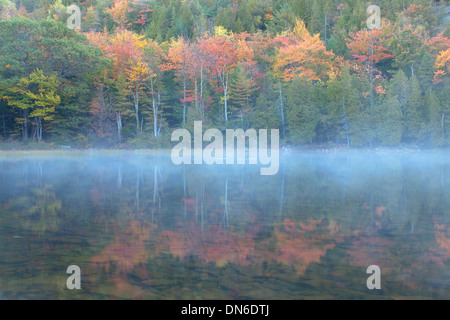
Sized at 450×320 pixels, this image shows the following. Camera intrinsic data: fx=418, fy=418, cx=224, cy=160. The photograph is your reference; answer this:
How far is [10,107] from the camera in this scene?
29797mm

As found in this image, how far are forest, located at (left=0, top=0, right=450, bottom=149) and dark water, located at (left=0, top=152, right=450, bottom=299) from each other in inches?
698

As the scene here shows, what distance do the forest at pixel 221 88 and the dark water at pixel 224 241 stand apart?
17739 millimetres

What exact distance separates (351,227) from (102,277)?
4.25 m

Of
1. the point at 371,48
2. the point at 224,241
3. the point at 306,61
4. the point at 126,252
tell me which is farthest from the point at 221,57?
A: the point at 126,252

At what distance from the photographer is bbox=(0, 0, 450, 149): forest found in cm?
2739

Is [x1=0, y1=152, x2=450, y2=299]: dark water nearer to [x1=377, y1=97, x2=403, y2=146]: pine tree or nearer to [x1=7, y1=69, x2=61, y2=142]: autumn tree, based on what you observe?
[x1=7, y1=69, x2=61, y2=142]: autumn tree

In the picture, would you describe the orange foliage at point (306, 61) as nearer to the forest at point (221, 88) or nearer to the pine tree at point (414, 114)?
the forest at point (221, 88)

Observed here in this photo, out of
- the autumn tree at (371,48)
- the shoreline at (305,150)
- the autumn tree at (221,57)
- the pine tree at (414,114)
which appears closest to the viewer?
the shoreline at (305,150)

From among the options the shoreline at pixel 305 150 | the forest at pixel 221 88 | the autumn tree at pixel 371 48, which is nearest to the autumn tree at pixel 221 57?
the forest at pixel 221 88

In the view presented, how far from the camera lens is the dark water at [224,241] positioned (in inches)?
177

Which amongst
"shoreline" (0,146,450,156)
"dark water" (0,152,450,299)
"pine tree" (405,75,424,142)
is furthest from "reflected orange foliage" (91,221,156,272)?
"pine tree" (405,75,424,142)

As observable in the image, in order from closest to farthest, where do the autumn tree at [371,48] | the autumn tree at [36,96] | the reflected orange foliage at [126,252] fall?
the reflected orange foliage at [126,252]
the autumn tree at [36,96]
the autumn tree at [371,48]

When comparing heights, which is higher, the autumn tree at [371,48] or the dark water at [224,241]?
the autumn tree at [371,48]
